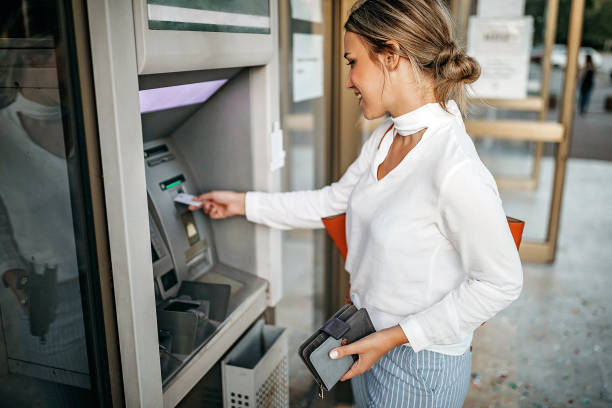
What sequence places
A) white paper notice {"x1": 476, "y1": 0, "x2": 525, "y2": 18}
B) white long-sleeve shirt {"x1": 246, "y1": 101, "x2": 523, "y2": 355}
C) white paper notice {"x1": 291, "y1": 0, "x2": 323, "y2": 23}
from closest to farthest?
white long-sleeve shirt {"x1": 246, "y1": 101, "x2": 523, "y2": 355}, white paper notice {"x1": 291, "y1": 0, "x2": 323, "y2": 23}, white paper notice {"x1": 476, "y1": 0, "x2": 525, "y2": 18}

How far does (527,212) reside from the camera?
18.3 feet

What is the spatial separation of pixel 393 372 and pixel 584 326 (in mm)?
2638

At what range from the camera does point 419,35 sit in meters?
1.29

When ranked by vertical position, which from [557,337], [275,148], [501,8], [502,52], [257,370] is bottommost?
[557,337]

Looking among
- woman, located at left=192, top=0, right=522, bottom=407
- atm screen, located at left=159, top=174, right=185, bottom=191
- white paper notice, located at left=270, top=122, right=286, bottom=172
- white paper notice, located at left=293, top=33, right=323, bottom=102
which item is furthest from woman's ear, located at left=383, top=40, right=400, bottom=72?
white paper notice, located at left=293, top=33, right=323, bottom=102

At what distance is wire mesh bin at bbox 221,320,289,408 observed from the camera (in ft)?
5.37

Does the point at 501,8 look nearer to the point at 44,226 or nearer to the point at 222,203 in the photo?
the point at 222,203

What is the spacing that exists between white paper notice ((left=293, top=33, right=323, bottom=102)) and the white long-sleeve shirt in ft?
2.80

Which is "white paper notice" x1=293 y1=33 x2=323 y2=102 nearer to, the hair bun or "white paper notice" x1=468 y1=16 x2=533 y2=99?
the hair bun

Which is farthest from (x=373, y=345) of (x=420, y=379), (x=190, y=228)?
(x=190, y=228)

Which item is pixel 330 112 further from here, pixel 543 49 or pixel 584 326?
pixel 543 49

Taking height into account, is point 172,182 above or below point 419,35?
below

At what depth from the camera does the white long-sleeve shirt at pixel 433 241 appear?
123cm

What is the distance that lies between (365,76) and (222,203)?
65cm
